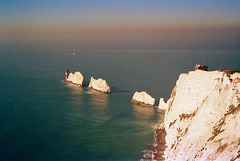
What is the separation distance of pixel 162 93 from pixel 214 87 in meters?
40.8

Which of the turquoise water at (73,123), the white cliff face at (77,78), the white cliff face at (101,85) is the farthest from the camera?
the white cliff face at (77,78)

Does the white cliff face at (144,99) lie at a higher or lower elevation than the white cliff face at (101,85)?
lower

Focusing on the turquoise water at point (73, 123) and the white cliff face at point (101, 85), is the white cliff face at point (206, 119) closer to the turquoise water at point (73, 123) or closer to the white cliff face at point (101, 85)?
the turquoise water at point (73, 123)

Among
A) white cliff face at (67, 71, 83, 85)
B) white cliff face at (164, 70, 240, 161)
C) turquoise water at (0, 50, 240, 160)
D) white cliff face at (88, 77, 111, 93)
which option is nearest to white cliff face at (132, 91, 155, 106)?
turquoise water at (0, 50, 240, 160)

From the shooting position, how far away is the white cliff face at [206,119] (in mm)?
23312

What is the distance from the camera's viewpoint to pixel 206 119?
89.1 feet

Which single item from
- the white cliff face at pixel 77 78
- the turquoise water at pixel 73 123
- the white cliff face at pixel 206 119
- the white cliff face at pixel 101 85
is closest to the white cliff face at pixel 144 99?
the turquoise water at pixel 73 123

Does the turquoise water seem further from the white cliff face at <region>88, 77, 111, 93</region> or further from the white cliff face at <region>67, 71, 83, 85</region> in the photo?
the white cliff face at <region>67, 71, 83, 85</region>

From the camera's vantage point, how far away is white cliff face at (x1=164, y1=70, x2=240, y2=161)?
2331 centimetres

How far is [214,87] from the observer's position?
92.7ft

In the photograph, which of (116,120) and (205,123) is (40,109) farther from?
(205,123)

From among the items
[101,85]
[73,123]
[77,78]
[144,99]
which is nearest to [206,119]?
[73,123]

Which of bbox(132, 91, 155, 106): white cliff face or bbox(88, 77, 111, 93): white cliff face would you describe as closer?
bbox(132, 91, 155, 106): white cliff face

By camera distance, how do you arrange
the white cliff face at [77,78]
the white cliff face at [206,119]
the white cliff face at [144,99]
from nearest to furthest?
the white cliff face at [206,119]
the white cliff face at [144,99]
the white cliff face at [77,78]
